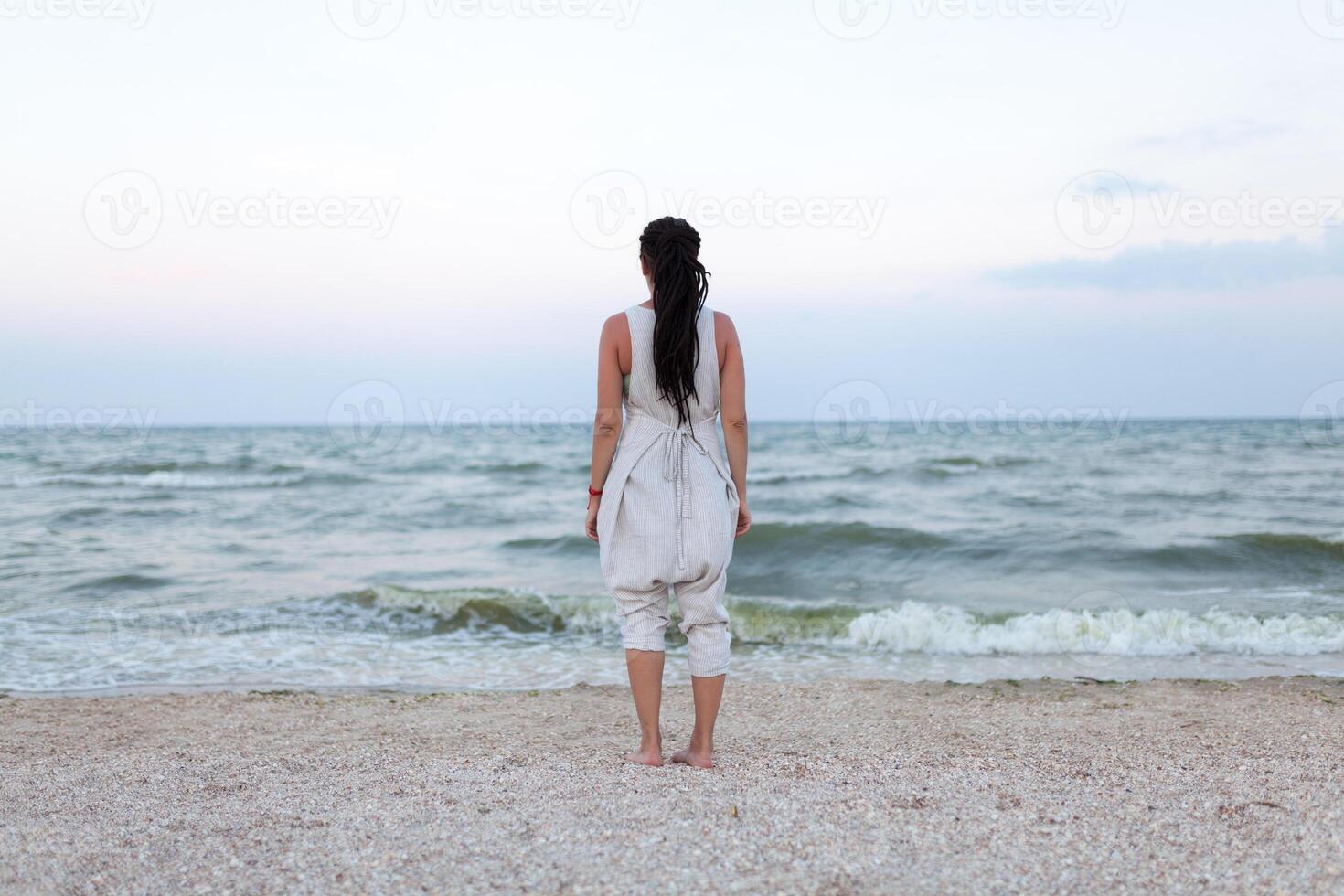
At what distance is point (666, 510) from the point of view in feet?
11.6

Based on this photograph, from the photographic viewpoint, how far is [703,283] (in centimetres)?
359

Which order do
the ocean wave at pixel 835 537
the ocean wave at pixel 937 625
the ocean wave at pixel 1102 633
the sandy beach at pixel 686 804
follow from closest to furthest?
the sandy beach at pixel 686 804 < the ocean wave at pixel 1102 633 < the ocean wave at pixel 937 625 < the ocean wave at pixel 835 537

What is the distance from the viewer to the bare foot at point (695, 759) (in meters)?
3.73

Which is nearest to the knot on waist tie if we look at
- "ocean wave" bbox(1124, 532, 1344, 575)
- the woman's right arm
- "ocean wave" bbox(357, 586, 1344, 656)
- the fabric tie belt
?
the fabric tie belt

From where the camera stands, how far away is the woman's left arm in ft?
11.7

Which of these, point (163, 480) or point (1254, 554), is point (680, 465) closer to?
point (1254, 554)

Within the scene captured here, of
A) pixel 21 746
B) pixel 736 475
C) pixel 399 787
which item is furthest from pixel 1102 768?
pixel 21 746

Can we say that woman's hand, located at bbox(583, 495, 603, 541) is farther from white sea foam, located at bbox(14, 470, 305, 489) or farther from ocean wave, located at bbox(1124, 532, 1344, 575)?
white sea foam, located at bbox(14, 470, 305, 489)

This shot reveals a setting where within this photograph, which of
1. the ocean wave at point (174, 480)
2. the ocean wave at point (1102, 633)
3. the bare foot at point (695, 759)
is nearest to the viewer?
the bare foot at point (695, 759)

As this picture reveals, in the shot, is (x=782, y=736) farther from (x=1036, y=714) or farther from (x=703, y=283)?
(x=703, y=283)

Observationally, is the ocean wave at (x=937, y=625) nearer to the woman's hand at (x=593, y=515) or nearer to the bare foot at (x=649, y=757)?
the bare foot at (x=649, y=757)

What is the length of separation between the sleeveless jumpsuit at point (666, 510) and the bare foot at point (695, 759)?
1.13 feet

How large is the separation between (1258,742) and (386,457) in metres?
28.8

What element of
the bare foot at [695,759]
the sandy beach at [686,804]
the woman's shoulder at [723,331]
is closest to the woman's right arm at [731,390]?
the woman's shoulder at [723,331]
